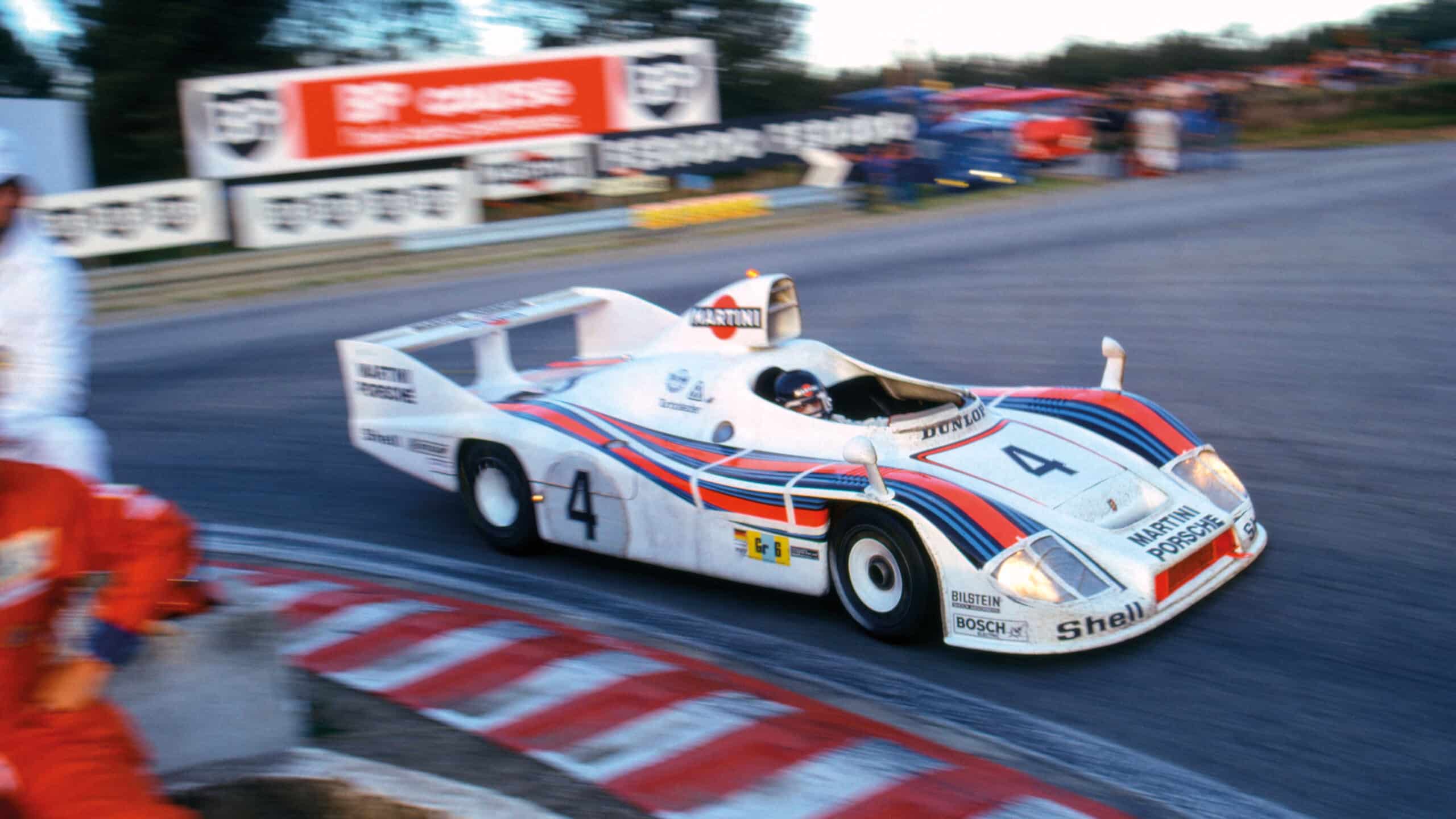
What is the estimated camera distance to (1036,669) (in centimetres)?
469

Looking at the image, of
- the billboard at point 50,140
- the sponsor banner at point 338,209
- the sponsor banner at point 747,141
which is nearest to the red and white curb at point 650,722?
the sponsor banner at point 338,209

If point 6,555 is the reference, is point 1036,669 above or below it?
below

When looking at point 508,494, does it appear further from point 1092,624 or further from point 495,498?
point 1092,624

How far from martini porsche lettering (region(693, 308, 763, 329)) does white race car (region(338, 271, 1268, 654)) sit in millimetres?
11

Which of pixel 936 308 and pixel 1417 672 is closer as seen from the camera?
pixel 1417 672

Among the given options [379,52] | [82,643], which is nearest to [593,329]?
[82,643]

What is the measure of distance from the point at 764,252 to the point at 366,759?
12.7 meters

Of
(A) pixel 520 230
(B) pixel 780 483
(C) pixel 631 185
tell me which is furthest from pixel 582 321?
(C) pixel 631 185

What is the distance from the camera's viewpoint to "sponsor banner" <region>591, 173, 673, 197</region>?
65.3ft

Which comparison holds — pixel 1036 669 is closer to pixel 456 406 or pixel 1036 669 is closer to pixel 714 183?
pixel 456 406

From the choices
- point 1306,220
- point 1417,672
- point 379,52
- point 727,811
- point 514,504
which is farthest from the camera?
point 379,52

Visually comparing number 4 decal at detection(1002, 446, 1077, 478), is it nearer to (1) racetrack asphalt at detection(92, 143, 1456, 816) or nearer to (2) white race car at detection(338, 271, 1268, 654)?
(2) white race car at detection(338, 271, 1268, 654)

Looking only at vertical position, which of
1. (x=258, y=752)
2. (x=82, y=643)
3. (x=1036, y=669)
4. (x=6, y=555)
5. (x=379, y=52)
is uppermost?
(x=379, y=52)

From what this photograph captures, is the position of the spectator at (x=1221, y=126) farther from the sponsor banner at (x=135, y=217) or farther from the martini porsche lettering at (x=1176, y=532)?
the martini porsche lettering at (x=1176, y=532)
